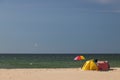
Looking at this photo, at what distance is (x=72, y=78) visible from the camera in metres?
22.3

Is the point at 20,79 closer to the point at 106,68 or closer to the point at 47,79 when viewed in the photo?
the point at 47,79

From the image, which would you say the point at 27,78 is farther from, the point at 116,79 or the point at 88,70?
the point at 88,70

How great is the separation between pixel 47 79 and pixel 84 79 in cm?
212

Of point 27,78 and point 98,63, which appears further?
point 98,63

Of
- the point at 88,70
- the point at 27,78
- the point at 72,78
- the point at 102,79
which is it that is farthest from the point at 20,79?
the point at 88,70

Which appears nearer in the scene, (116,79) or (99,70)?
(116,79)

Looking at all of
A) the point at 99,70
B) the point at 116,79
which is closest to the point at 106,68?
the point at 99,70

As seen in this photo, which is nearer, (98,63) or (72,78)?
(72,78)

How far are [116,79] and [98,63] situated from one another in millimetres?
6902

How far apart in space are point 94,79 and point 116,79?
1.35 metres

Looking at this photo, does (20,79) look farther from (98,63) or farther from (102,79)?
(98,63)

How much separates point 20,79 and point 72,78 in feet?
10.1

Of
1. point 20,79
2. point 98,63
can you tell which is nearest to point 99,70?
point 98,63

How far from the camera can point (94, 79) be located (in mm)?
21656
